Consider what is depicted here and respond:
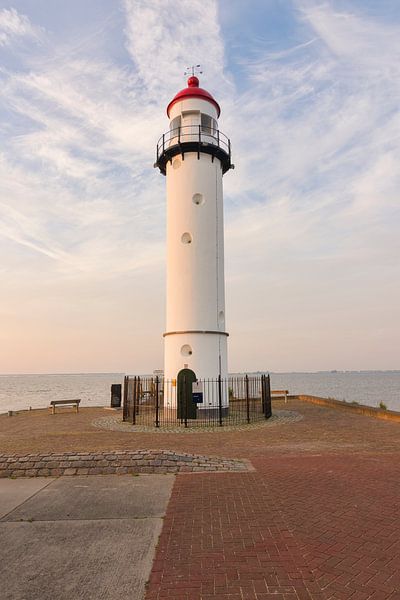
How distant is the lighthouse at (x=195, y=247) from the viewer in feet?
64.5

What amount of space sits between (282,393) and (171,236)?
16158mm

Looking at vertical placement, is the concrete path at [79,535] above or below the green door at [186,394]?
below

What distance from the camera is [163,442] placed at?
13523 millimetres

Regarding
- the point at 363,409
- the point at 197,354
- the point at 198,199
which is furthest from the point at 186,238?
the point at 363,409

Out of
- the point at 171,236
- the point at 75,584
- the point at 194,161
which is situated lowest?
the point at 75,584

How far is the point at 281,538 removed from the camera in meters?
5.62

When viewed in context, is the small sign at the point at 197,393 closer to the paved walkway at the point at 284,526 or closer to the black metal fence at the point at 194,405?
the black metal fence at the point at 194,405

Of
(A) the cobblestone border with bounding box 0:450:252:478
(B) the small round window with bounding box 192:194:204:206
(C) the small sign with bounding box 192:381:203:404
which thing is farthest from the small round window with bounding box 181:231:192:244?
(A) the cobblestone border with bounding box 0:450:252:478

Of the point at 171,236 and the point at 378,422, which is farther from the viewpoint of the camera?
the point at 171,236

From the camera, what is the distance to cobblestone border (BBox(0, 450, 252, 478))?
30.6 feet

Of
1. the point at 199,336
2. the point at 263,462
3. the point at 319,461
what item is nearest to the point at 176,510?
the point at 263,462

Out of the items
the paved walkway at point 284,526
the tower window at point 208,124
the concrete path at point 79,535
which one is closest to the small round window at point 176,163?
the tower window at point 208,124

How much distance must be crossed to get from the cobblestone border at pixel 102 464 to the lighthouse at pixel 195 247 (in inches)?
346

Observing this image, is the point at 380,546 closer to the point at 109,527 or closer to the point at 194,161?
the point at 109,527
